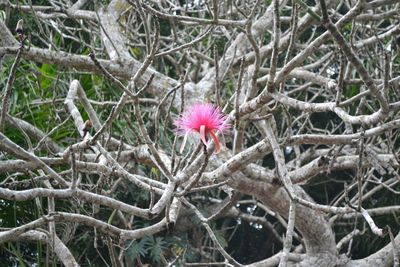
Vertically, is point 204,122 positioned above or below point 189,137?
below

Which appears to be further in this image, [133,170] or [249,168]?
[133,170]

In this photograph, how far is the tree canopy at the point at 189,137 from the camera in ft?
5.64

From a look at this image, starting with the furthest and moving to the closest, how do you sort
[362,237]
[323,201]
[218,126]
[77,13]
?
[323,201] < [362,237] < [77,13] < [218,126]

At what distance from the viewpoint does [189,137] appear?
2574mm

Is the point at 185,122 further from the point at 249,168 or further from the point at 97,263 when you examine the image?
the point at 97,263

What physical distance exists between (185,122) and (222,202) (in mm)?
2139

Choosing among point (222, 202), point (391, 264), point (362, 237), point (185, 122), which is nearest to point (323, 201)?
point (362, 237)

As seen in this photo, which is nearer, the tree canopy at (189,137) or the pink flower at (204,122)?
the pink flower at (204,122)

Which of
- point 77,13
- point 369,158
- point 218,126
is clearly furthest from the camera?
point 77,13

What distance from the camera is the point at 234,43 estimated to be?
3051mm

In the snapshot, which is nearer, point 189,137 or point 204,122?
point 204,122

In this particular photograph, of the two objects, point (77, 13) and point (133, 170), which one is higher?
point (77, 13)

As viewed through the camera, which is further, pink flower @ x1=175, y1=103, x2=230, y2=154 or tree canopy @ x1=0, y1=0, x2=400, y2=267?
tree canopy @ x1=0, y1=0, x2=400, y2=267

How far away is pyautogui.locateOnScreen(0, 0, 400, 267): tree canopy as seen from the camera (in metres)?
1.72
